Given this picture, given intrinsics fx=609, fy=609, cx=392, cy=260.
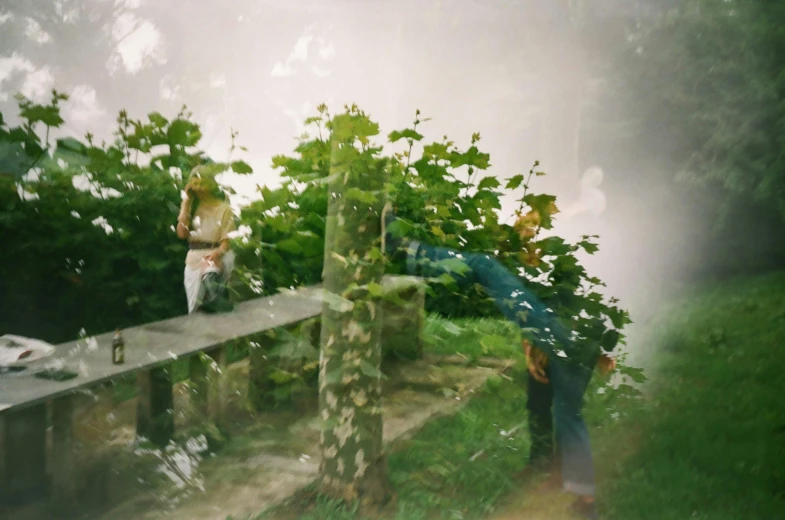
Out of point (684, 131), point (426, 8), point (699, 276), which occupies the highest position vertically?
point (426, 8)

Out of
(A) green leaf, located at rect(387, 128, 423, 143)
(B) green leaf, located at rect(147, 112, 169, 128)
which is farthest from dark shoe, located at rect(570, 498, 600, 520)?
(B) green leaf, located at rect(147, 112, 169, 128)

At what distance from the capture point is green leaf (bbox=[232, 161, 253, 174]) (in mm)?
2211

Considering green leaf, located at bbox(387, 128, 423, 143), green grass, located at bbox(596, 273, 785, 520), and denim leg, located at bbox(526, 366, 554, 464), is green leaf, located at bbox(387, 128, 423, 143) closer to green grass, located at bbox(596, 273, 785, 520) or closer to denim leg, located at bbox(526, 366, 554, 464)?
denim leg, located at bbox(526, 366, 554, 464)

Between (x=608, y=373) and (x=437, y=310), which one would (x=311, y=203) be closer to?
(x=437, y=310)

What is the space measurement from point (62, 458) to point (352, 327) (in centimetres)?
111

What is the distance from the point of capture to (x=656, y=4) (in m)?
2.20

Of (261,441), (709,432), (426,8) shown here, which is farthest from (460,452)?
(426,8)

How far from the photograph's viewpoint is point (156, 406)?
2.17m

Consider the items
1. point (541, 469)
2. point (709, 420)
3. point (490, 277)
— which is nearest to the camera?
point (490, 277)

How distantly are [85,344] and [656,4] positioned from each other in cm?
240

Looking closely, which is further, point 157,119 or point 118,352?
A: point 157,119

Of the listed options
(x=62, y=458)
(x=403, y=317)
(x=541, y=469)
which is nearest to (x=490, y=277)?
(x=403, y=317)

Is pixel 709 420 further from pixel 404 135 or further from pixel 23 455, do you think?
pixel 23 455

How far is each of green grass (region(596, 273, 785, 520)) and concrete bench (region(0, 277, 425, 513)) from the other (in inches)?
34.7
